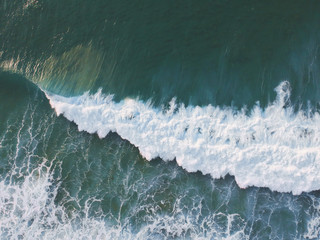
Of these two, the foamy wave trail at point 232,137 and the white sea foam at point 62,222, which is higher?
the foamy wave trail at point 232,137

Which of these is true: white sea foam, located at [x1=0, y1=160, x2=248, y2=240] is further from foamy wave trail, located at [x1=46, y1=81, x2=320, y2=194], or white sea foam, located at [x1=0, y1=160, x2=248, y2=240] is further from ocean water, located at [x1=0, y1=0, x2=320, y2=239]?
foamy wave trail, located at [x1=46, y1=81, x2=320, y2=194]

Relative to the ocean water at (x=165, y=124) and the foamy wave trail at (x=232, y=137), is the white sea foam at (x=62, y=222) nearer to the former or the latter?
the ocean water at (x=165, y=124)

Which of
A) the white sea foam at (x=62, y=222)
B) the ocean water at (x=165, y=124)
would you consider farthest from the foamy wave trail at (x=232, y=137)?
the white sea foam at (x=62, y=222)

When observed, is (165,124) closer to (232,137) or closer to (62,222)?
(232,137)

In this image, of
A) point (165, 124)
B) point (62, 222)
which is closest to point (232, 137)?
point (165, 124)

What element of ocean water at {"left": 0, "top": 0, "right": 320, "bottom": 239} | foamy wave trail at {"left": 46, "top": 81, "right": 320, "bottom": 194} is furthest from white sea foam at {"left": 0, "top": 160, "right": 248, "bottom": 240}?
foamy wave trail at {"left": 46, "top": 81, "right": 320, "bottom": 194}

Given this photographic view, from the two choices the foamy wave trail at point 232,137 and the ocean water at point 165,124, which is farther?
the ocean water at point 165,124

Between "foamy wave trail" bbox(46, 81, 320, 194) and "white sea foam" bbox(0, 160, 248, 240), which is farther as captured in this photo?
"white sea foam" bbox(0, 160, 248, 240)
